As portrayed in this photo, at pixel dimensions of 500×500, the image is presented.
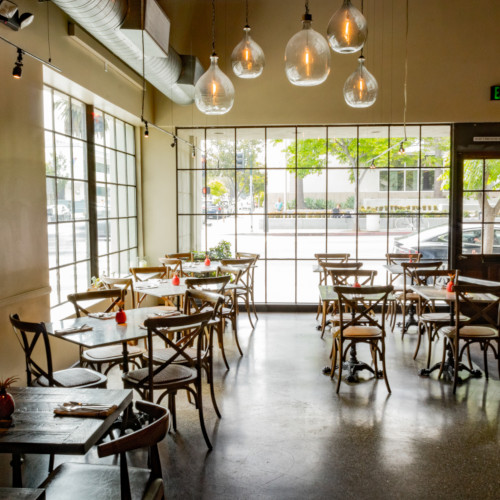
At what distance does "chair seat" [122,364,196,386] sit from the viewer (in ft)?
12.5

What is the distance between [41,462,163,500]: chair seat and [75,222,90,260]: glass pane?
417 centimetres

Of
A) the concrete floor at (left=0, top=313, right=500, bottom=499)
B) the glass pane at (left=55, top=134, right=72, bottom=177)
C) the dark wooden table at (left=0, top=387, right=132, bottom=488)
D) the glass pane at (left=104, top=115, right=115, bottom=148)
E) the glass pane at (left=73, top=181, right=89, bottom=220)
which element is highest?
the glass pane at (left=104, top=115, right=115, bottom=148)

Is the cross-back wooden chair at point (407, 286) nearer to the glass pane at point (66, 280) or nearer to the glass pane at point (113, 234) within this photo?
the glass pane at point (113, 234)

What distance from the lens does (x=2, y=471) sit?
3572 millimetres

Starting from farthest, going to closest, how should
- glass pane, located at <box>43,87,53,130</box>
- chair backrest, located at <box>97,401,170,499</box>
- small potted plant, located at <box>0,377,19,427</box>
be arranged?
1. glass pane, located at <box>43,87,53,130</box>
2. small potted plant, located at <box>0,377,19,427</box>
3. chair backrest, located at <box>97,401,170,499</box>

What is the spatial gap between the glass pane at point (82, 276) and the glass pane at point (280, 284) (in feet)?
12.7

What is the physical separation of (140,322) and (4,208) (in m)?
1.50

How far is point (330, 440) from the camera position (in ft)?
13.0

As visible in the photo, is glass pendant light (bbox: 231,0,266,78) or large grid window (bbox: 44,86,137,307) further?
large grid window (bbox: 44,86,137,307)

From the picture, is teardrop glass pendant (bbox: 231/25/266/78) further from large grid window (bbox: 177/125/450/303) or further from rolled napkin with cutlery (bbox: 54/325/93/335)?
large grid window (bbox: 177/125/450/303)

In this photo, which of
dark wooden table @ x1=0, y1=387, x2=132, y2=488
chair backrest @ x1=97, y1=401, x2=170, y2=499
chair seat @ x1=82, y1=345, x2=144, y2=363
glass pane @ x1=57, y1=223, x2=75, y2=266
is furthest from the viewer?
glass pane @ x1=57, y1=223, x2=75, y2=266

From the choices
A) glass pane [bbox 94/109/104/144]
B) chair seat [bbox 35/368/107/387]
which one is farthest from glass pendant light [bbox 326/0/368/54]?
glass pane [bbox 94/109/104/144]

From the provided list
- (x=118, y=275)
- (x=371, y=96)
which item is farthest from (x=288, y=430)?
(x=118, y=275)

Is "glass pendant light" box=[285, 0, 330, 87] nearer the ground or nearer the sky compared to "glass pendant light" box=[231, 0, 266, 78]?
nearer the ground
